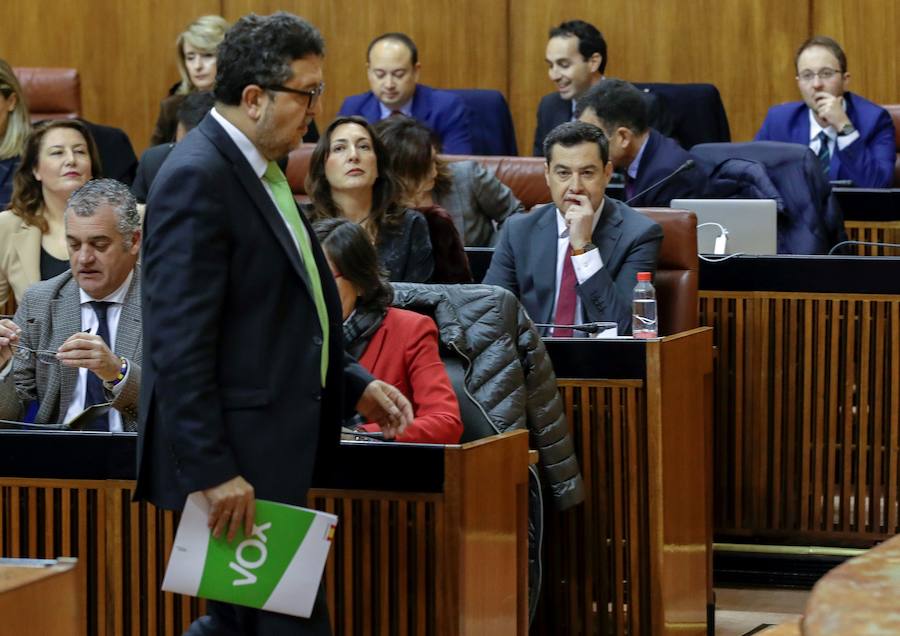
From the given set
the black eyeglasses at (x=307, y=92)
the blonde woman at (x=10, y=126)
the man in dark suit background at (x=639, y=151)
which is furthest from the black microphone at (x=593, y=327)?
the blonde woman at (x=10, y=126)

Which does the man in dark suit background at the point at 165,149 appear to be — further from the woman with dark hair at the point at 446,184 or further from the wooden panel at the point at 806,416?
the wooden panel at the point at 806,416

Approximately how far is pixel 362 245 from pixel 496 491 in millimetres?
608

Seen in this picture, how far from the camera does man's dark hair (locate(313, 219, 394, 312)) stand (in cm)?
249

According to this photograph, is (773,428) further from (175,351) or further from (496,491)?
(175,351)

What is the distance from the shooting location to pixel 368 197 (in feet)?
11.8

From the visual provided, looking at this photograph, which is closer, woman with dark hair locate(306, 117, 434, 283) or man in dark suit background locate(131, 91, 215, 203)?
woman with dark hair locate(306, 117, 434, 283)

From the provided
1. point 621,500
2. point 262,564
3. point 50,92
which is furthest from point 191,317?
point 50,92

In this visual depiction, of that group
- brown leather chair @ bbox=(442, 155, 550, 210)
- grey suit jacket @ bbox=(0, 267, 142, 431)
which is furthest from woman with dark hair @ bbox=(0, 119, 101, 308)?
brown leather chair @ bbox=(442, 155, 550, 210)

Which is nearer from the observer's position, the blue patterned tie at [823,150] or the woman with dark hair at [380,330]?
the woman with dark hair at [380,330]

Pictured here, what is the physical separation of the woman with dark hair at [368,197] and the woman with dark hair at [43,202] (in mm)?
588

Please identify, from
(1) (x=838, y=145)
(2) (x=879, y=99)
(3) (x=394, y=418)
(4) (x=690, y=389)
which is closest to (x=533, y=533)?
(4) (x=690, y=389)

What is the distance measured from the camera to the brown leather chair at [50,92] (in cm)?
641

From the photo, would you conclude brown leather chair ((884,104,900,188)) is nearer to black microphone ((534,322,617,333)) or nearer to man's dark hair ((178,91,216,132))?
man's dark hair ((178,91,216,132))

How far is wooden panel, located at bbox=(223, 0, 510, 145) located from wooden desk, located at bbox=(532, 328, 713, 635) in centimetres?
414
